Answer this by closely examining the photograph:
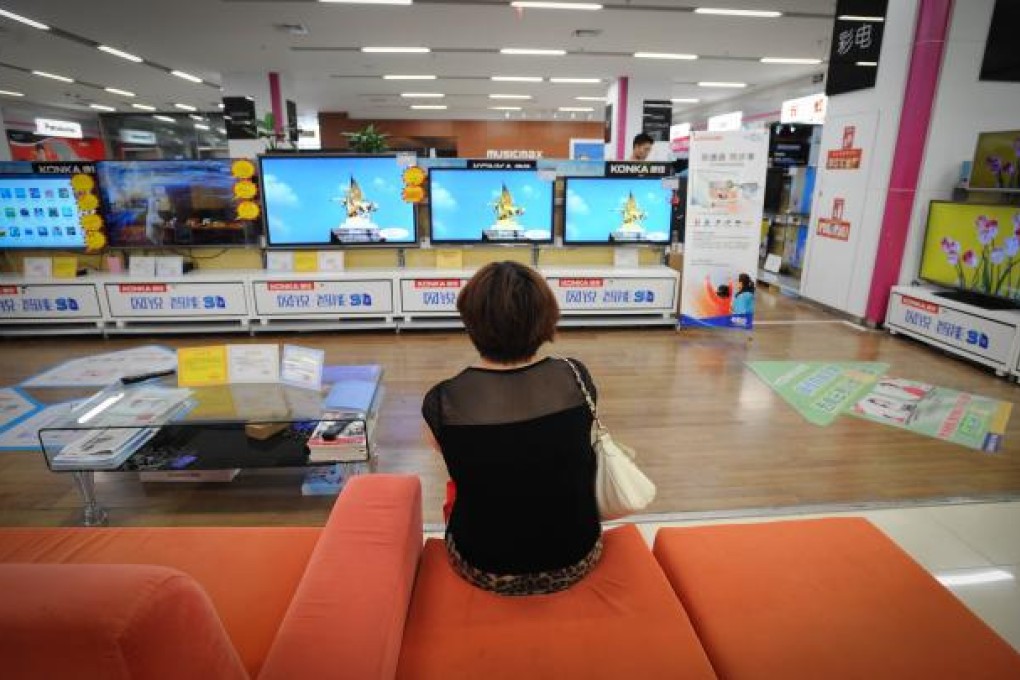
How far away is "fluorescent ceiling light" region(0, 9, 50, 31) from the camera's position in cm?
710

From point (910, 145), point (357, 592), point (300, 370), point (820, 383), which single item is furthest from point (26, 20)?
point (910, 145)

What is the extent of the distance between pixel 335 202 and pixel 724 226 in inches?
136

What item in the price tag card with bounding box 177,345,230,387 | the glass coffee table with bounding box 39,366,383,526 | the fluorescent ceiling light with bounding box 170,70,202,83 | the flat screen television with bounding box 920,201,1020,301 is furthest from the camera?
the fluorescent ceiling light with bounding box 170,70,202,83

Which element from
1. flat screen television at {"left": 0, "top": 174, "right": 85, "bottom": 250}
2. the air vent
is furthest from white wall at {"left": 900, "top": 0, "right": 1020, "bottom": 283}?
the air vent

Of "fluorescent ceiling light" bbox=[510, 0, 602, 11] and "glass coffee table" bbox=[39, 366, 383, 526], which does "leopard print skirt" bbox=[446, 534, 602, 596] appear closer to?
"glass coffee table" bbox=[39, 366, 383, 526]

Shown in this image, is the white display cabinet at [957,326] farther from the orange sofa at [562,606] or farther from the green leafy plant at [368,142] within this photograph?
the green leafy plant at [368,142]

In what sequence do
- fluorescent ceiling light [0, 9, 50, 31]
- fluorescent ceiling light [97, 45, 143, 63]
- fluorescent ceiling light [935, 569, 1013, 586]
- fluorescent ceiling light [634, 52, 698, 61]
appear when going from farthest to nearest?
fluorescent ceiling light [634, 52, 698, 61] → fluorescent ceiling light [97, 45, 143, 63] → fluorescent ceiling light [0, 9, 50, 31] → fluorescent ceiling light [935, 569, 1013, 586]

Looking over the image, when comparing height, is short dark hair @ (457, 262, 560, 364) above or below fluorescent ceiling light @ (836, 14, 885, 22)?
below

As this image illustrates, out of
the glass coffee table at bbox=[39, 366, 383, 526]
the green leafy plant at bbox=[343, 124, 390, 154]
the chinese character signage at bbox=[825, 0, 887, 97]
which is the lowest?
the glass coffee table at bbox=[39, 366, 383, 526]

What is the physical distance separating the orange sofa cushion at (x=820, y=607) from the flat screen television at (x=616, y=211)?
12.4 feet

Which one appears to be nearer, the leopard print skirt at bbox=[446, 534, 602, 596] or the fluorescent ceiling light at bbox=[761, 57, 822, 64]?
the leopard print skirt at bbox=[446, 534, 602, 596]

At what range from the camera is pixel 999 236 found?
14.0ft

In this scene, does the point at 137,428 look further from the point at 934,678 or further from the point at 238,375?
the point at 934,678

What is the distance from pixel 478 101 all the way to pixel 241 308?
1248 cm
